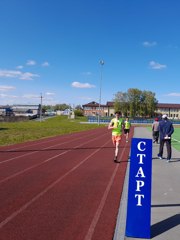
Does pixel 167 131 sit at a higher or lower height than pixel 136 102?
lower

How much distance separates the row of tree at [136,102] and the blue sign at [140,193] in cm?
10595

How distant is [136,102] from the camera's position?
110000mm

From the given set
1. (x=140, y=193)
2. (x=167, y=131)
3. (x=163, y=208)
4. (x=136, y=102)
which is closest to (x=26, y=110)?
(x=136, y=102)

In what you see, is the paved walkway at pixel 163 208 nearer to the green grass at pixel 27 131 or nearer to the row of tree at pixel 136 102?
the green grass at pixel 27 131

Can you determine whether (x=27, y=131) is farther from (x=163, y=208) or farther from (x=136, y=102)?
(x=136, y=102)

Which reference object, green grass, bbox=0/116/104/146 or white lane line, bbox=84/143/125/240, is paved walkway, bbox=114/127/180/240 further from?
green grass, bbox=0/116/104/146

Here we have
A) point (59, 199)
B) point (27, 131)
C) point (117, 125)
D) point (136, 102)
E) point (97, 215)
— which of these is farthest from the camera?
point (136, 102)

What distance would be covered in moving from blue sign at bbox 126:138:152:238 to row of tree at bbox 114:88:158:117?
348 ft

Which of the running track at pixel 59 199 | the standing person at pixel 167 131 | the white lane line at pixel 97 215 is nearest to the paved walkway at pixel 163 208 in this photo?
the running track at pixel 59 199

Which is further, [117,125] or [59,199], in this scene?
[117,125]

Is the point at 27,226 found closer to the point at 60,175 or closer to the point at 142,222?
the point at 142,222

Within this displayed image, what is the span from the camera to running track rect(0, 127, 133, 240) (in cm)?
443

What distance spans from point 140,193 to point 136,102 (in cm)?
10702

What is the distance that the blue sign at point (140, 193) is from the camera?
13.9ft
